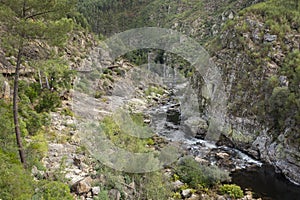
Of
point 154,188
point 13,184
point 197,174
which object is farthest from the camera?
point 197,174

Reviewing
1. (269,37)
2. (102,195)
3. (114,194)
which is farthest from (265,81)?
(102,195)

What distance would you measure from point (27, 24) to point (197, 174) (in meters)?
15.6

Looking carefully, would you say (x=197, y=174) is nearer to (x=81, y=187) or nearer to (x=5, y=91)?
(x=81, y=187)

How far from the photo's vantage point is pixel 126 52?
82500mm

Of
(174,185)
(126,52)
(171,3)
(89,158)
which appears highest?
(171,3)

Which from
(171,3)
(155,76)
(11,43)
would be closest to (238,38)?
(11,43)

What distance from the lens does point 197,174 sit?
2259 centimetres

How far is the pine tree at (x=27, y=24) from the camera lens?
12.7m

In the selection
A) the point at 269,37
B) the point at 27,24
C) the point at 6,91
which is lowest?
the point at 6,91

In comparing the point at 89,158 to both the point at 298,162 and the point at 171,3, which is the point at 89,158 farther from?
the point at 171,3

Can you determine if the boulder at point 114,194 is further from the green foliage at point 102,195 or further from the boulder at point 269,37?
the boulder at point 269,37

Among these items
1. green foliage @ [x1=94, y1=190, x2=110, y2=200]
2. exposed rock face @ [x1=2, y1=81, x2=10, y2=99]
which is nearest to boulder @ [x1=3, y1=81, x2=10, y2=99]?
exposed rock face @ [x1=2, y1=81, x2=10, y2=99]

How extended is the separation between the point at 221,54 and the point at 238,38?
3.08m

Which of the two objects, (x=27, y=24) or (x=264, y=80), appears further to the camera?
(x=264, y=80)
